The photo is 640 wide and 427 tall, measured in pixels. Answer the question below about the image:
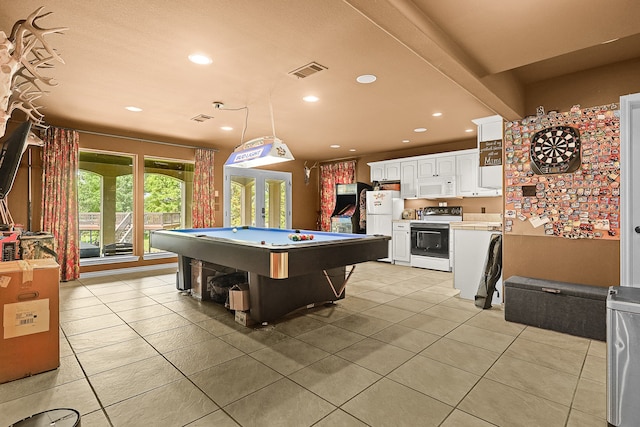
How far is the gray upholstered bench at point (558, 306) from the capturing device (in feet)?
9.43

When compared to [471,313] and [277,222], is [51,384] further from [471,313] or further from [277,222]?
[277,222]

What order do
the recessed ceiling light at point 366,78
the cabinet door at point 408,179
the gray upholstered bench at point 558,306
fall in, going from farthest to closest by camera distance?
the cabinet door at point 408,179 → the recessed ceiling light at point 366,78 → the gray upholstered bench at point 558,306

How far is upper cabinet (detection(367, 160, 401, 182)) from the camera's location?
7.19 m

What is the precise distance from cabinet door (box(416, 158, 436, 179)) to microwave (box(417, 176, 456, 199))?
8 centimetres

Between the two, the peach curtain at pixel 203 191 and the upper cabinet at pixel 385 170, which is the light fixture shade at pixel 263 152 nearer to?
the peach curtain at pixel 203 191

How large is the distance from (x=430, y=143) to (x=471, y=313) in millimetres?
4165

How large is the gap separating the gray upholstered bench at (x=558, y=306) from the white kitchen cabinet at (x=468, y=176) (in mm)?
2822

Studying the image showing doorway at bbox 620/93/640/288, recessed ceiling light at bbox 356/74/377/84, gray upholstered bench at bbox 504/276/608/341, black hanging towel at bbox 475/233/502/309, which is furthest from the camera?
black hanging towel at bbox 475/233/502/309

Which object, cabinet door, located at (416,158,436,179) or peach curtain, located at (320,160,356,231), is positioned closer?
cabinet door, located at (416,158,436,179)

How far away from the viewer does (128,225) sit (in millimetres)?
6008

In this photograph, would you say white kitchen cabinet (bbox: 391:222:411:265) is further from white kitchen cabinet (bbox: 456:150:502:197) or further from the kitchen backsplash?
white kitchen cabinet (bbox: 456:150:502:197)

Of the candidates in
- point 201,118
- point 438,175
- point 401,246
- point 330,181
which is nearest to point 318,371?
point 201,118

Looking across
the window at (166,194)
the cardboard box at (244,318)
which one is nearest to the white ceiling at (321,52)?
the window at (166,194)

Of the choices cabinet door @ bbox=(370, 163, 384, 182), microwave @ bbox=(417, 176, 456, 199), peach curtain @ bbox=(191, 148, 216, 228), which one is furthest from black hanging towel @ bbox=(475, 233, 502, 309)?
peach curtain @ bbox=(191, 148, 216, 228)
